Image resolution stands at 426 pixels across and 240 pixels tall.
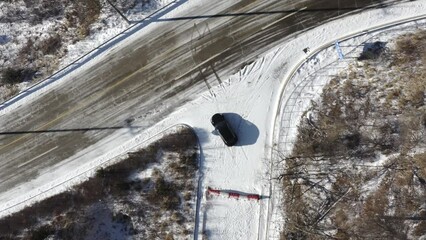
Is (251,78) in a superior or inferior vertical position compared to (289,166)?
superior

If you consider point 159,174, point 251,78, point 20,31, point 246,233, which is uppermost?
point 20,31

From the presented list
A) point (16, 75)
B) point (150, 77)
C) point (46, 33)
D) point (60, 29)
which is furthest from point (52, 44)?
point (150, 77)

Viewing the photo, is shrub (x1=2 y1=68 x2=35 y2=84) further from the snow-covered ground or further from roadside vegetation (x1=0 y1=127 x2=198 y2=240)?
the snow-covered ground

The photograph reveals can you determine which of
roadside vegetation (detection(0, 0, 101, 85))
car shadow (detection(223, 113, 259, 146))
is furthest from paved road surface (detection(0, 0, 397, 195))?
car shadow (detection(223, 113, 259, 146))

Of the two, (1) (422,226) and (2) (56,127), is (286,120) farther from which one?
(2) (56,127)

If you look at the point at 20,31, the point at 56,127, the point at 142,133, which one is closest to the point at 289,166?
the point at 142,133

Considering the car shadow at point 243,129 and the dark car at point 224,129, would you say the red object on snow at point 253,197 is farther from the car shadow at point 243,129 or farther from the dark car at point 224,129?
the dark car at point 224,129

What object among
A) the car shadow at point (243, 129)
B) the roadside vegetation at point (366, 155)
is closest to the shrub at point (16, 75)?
the car shadow at point (243, 129)
